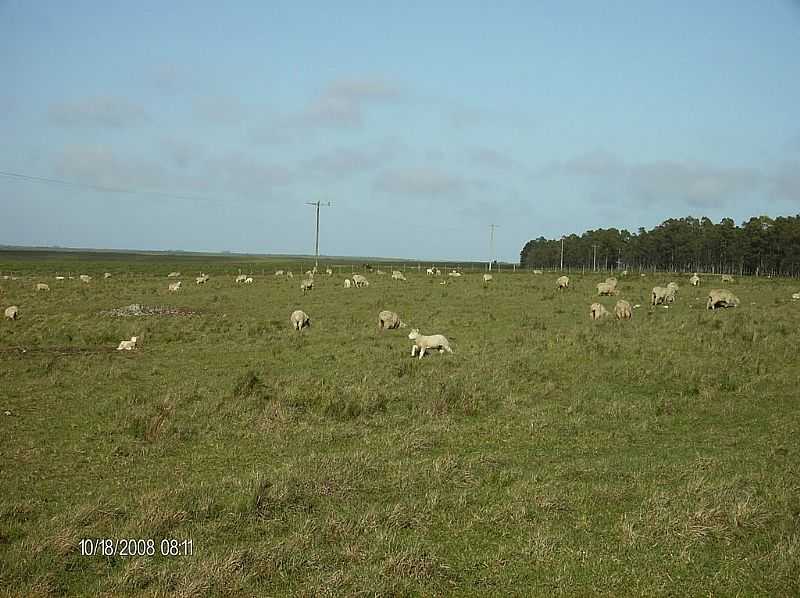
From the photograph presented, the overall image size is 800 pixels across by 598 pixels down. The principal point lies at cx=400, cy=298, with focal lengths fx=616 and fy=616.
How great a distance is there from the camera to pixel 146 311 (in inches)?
1207

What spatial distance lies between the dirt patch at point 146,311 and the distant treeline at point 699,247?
8247cm

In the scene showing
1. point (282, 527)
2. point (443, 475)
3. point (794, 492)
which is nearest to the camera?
point (282, 527)

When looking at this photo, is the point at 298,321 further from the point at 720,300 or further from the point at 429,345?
the point at 720,300

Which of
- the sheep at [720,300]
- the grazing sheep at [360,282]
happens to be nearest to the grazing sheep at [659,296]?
the sheep at [720,300]

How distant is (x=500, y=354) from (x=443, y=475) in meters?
10.2

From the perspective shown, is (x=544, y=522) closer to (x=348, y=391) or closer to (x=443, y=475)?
(x=443, y=475)

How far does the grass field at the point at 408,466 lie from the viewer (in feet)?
20.4

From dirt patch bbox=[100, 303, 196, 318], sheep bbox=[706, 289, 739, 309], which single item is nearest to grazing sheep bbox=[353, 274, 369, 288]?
dirt patch bbox=[100, 303, 196, 318]

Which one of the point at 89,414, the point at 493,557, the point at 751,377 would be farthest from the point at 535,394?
the point at 89,414

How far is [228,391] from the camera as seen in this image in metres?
14.0
